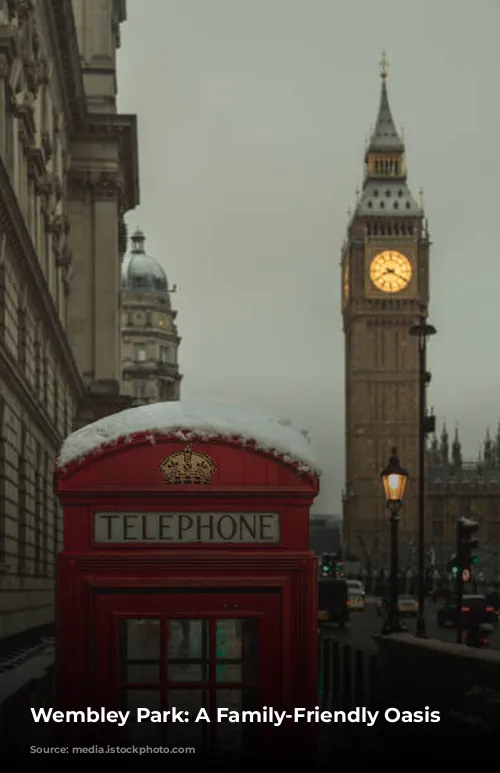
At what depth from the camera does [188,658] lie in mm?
7879

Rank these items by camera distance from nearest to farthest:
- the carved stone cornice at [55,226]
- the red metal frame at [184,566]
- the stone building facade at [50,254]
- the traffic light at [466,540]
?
the red metal frame at [184,566] → the stone building facade at [50,254] → the traffic light at [466,540] → the carved stone cornice at [55,226]

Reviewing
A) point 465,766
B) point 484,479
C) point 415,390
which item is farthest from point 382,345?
point 465,766

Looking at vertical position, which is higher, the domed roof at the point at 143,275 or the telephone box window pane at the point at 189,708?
the domed roof at the point at 143,275

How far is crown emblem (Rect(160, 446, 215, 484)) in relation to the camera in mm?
7832

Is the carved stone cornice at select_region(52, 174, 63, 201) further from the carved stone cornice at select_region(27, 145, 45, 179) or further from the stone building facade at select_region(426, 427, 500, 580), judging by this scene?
the stone building facade at select_region(426, 427, 500, 580)

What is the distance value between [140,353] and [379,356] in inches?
1174

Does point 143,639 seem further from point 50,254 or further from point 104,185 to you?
point 104,185

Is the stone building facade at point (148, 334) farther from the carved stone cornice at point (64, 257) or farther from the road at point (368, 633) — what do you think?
the carved stone cornice at point (64, 257)

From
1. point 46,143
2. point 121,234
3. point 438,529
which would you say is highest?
point 121,234

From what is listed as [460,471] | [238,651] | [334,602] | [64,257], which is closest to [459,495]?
[460,471]

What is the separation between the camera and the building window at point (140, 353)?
153625 millimetres

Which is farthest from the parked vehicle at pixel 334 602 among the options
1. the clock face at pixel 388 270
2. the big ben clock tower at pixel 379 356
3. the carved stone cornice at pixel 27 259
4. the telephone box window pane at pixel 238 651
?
the clock face at pixel 388 270

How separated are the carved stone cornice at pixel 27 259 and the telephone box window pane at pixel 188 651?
51.4 ft

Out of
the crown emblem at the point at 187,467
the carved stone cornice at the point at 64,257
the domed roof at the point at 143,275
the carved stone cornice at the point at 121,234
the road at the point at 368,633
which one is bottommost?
the road at the point at 368,633
